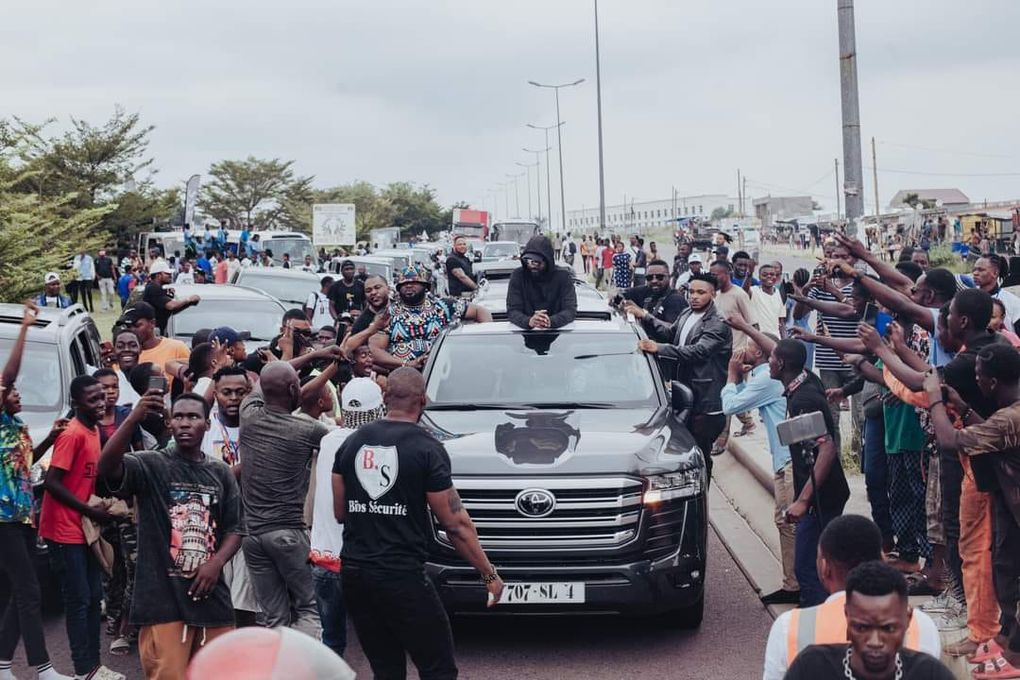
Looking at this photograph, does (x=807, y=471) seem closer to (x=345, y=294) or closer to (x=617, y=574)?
(x=617, y=574)

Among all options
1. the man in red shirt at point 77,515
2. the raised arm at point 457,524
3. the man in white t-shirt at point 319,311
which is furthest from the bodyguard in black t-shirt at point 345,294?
the raised arm at point 457,524

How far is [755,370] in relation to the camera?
332 inches

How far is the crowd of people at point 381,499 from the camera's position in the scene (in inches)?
213

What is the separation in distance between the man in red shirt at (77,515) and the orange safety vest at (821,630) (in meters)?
4.15

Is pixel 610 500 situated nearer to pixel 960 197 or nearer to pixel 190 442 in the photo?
pixel 190 442

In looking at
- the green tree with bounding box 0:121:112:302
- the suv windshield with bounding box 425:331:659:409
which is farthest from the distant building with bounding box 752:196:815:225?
the suv windshield with bounding box 425:331:659:409

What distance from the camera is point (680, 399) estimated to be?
8797 mm

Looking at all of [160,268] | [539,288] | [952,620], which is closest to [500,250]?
[160,268]

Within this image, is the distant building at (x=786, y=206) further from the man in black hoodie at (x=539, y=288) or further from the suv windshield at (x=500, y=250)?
the man in black hoodie at (x=539, y=288)

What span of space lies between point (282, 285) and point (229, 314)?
483 centimetres

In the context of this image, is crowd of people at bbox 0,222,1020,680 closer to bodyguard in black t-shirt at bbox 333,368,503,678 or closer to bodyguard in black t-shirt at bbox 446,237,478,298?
bodyguard in black t-shirt at bbox 333,368,503,678

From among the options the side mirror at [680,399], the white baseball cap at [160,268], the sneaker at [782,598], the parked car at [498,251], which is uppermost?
the parked car at [498,251]

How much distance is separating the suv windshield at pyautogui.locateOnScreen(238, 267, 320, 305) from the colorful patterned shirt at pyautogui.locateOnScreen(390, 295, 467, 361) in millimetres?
10307

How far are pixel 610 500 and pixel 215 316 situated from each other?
9553 mm
